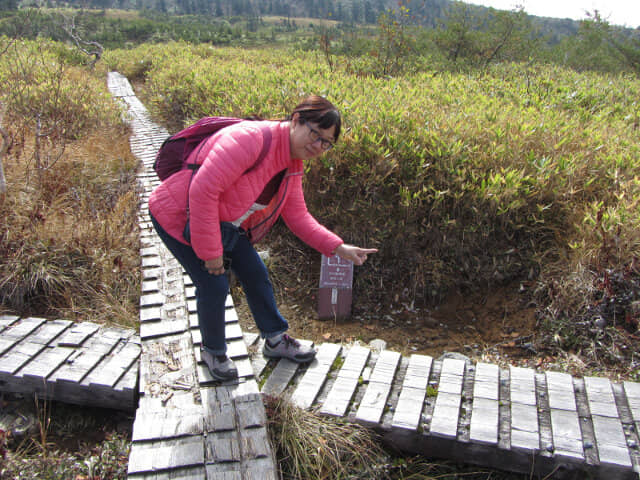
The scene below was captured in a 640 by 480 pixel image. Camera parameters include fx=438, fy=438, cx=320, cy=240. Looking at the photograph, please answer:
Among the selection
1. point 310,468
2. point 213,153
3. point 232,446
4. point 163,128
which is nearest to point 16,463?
point 232,446

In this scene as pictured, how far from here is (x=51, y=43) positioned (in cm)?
1573

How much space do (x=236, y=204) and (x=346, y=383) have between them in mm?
1227

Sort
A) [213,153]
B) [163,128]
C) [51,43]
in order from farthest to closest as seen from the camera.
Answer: [51,43] < [163,128] < [213,153]

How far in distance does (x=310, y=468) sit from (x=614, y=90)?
767cm

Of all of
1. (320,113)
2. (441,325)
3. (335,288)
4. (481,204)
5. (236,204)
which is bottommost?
(441,325)

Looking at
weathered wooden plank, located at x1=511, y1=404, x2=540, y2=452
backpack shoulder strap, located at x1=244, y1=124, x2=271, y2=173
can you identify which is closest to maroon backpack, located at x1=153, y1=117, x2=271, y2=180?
backpack shoulder strap, located at x1=244, y1=124, x2=271, y2=173

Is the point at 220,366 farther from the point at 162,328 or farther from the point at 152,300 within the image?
the point at 152,300

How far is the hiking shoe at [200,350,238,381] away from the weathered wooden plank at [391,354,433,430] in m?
0.90

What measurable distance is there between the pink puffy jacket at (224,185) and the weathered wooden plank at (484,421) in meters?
1.47

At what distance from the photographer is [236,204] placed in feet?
6.72

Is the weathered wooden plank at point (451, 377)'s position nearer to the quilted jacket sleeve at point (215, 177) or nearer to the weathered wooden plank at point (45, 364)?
the quilted jacket sleeve at point (215, 177)

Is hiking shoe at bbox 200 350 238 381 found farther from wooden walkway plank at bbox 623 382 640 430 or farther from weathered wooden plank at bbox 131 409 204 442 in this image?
wooden walkway plank at bbox 623 382 640 430

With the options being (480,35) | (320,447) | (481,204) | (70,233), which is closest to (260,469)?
(320,447)

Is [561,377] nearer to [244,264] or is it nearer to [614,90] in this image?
[244,264]
